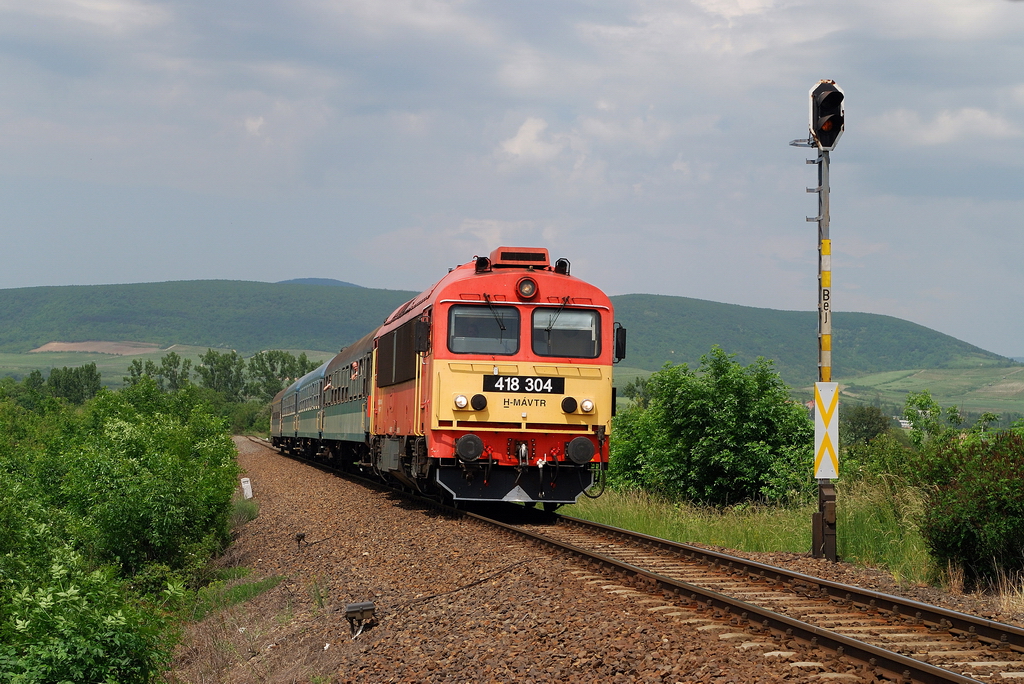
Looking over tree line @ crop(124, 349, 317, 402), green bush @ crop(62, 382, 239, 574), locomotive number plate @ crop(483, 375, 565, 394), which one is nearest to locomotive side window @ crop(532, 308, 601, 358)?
locomotive number plate @ crop(483, 375, 565, 394)

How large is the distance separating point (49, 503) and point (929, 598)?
16.3m

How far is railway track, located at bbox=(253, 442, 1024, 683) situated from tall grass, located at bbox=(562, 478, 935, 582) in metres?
1.81

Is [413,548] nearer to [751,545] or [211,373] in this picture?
[751,545]

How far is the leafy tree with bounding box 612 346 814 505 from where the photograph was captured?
17.2 m

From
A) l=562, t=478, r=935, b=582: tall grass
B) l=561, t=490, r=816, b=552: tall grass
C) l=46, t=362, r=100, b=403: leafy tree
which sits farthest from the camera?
l=46, t=362, r=100, b=403: leafy tree

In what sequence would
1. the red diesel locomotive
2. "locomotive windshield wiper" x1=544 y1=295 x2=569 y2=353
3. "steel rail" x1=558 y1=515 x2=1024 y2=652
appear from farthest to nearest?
"locomotive windshield wiper" x1=544 y1=295 x2=569 y2=353, the red diesel locomotive, "steel rail" x1=558 y1=515 x2=1024 y2=652

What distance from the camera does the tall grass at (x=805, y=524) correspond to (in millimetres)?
10867

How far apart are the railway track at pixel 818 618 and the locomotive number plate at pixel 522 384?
3.29 meters

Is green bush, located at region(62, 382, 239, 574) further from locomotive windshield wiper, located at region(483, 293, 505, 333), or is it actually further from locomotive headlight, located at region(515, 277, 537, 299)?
locomotive headlight, located at region(515, 277, 537, 299)

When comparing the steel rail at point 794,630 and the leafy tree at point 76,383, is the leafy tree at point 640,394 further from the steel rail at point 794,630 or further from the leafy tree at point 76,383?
the leafy tree at point 76,383

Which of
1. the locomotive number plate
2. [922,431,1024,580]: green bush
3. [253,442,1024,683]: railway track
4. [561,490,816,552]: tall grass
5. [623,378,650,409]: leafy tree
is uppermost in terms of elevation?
the locomotive number plate

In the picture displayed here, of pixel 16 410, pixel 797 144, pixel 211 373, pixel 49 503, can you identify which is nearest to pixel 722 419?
pixel 797 144

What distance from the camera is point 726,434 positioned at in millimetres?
17625

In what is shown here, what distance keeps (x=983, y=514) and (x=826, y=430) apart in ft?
7.53
